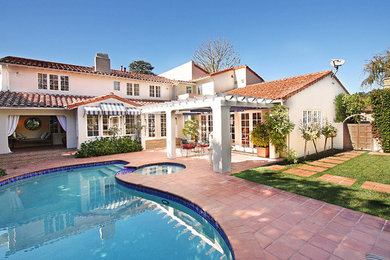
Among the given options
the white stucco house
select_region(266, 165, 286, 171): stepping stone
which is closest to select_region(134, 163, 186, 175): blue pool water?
the white stucco house

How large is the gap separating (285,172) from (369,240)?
7232 millimetres

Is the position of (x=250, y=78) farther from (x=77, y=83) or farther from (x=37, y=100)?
(x=37, y=100)

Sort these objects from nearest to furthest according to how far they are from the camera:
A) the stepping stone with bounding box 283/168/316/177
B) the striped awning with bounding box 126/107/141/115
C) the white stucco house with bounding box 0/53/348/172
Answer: the stepping stone with bounding box 283/168/316/177 → the white stucco house with bounding box 0/53/348/172 → the striped awning with bounding box 126/107/141/115

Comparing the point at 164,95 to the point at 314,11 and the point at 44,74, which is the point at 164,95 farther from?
the point at 314,11

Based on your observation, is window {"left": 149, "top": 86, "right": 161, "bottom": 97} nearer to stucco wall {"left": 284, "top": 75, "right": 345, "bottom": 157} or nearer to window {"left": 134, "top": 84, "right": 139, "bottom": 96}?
window {"left": 134, "top": 84, "right": 139, "bottom": 96}

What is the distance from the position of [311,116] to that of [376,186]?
10.6 m

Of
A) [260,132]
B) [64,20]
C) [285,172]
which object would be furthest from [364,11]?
[64,20]

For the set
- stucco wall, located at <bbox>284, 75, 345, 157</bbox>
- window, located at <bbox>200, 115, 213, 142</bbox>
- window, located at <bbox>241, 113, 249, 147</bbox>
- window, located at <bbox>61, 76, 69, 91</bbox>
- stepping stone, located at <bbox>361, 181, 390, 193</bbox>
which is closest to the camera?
stepping stone, located at <bbox>361, 181, 390, 193</bbox>

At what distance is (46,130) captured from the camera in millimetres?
27328

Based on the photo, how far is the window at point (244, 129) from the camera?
2001cm

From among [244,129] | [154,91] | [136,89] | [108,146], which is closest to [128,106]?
[108,146]

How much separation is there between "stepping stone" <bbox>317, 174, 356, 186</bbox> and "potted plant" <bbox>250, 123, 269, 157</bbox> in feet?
17.6

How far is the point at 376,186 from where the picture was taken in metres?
Result: 9.74

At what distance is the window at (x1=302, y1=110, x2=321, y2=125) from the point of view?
18444 mm
